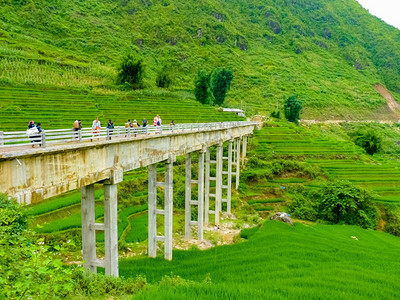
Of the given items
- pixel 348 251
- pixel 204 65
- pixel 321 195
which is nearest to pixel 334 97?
pixel 204 65

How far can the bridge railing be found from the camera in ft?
31.8

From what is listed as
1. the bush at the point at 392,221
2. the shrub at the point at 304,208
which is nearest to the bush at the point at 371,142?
the bush at the point at 392,221

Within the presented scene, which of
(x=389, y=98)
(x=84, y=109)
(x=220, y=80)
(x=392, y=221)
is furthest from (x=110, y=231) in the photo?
(x=389, y=98)

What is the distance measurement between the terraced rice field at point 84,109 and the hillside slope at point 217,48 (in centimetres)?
668

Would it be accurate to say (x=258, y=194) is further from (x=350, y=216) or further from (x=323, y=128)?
(x=323, y=128)

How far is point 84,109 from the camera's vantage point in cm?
4022

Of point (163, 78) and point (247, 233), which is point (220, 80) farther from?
point (247, 233)

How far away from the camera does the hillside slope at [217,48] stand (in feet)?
230

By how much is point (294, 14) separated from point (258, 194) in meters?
202

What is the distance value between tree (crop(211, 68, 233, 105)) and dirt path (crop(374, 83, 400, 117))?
271 feet

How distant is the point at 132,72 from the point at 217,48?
267 feet

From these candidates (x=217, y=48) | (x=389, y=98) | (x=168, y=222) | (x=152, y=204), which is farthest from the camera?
(x=217, y=48)

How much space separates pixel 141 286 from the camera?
11.9m

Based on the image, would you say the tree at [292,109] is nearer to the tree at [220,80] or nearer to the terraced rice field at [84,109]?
the tree at [220,80]
